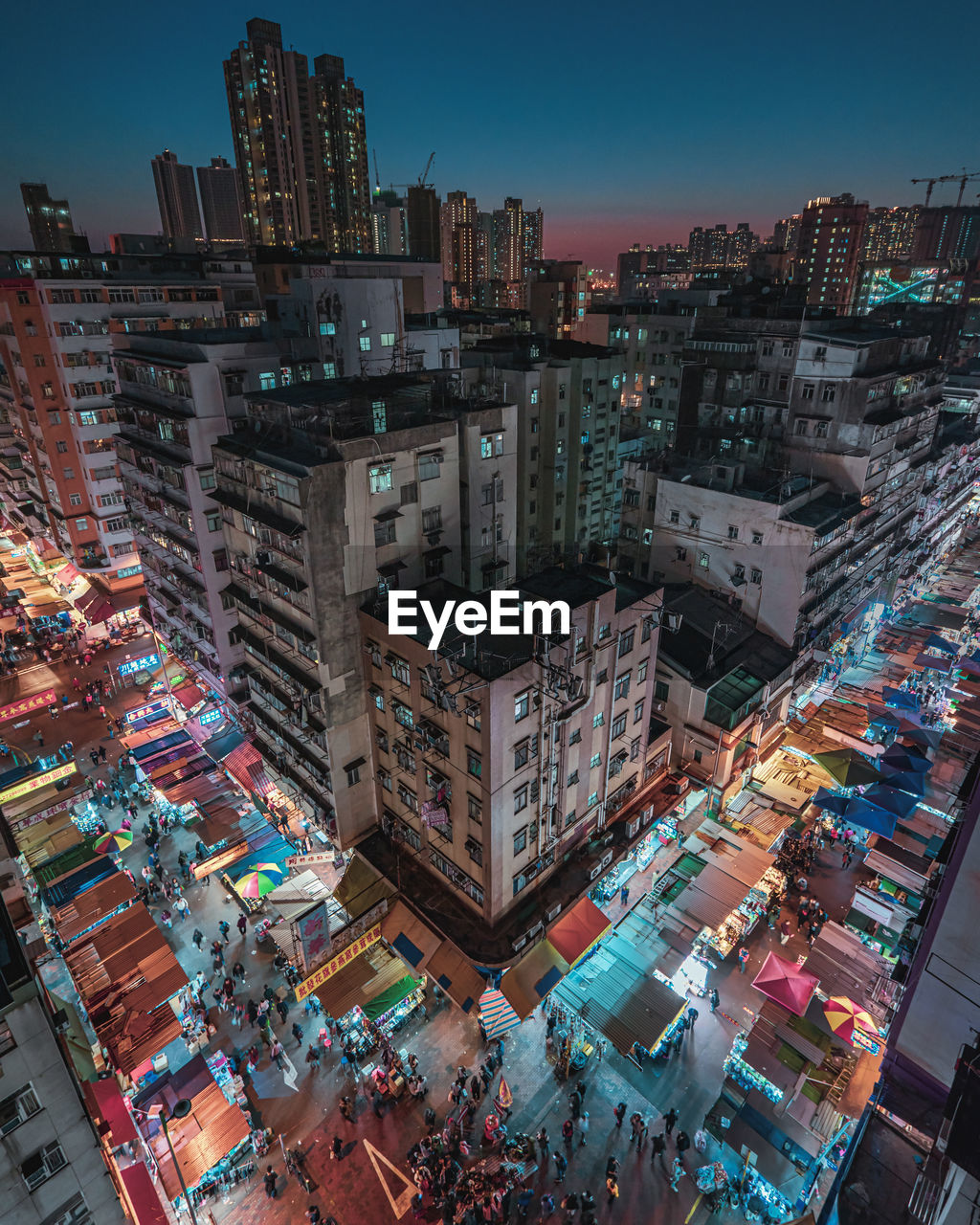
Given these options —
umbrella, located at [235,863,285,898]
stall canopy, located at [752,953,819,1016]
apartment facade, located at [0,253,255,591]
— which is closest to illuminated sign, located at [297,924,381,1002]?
umbrella, located at [235,863,285,898]

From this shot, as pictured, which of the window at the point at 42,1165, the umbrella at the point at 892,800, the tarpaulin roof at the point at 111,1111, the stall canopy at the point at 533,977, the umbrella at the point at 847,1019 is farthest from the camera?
the umbrella at the point at 892,800

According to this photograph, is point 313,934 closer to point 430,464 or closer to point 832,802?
point 430,464

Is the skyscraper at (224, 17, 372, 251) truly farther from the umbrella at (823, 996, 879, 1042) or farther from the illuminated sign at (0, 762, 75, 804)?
the umbrella at (823, 996, 879, 1042)

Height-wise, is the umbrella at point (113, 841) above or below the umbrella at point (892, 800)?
below

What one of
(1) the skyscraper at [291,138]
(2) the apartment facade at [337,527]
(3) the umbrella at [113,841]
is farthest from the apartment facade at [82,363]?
(1) the skyscraper at [291,138]

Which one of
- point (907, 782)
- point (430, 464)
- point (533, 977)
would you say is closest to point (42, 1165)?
point (533, 977)

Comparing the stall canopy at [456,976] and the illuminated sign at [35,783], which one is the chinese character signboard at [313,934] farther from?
the illuminated sign at [35,783]

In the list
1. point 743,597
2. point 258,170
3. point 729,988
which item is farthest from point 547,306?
point 729,988
